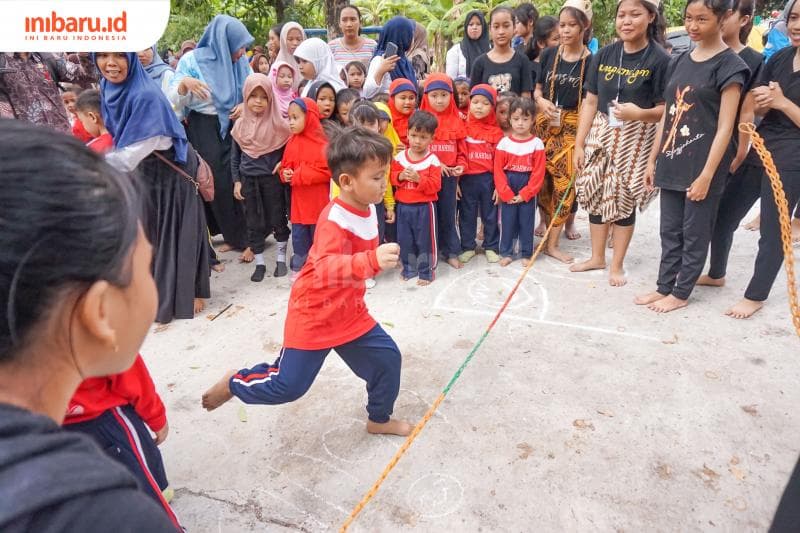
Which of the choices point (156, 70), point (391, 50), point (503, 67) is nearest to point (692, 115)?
point (503, 67)

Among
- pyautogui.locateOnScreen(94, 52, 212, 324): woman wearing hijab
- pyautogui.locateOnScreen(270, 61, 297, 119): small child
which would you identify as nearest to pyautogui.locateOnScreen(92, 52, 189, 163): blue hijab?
pyautogui.locateOnScreen(94, 52, 212, 324): woman wearing hijab

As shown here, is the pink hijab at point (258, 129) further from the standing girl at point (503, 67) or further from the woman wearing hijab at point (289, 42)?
the standing girl at point (503, 67)

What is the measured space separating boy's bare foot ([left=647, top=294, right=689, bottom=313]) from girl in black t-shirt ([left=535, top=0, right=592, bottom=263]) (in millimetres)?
994

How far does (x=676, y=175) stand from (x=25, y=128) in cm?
364

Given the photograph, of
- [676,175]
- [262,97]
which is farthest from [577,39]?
[262,97]

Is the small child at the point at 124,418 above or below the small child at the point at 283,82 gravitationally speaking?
below

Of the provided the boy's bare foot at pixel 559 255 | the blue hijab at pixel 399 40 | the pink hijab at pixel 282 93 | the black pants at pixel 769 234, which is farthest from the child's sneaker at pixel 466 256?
the black pants at pixel 769 234

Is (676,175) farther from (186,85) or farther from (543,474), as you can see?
(186,85)

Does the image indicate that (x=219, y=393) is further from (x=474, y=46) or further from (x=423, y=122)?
(x=474, y=46)

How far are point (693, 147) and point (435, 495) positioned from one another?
269 cm

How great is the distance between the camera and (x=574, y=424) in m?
2.56

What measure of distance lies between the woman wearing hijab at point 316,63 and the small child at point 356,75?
0.53 feet

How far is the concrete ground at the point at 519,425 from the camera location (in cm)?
211

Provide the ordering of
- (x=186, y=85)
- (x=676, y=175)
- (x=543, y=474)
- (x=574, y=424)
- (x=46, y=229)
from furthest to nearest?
(x=186, y=85), (x=676, y=175), (x=574, y=424), (x=543, y=474), (x=46, y=229)
